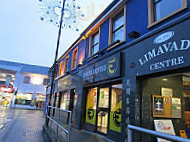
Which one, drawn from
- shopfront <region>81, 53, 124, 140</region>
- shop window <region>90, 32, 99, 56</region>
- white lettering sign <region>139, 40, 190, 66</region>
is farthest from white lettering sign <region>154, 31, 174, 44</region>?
shop window <region>90, 32, 99, 56</region>

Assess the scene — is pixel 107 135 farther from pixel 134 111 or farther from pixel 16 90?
pixel 16 90

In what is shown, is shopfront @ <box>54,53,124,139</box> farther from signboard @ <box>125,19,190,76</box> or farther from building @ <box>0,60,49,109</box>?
building @ <box>0,60,49,109</box>

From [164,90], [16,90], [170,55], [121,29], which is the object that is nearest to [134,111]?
[164,90]

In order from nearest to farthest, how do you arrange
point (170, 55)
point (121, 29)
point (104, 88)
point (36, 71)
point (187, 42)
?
point (187, 42)
point (170, 55)
point (121, 29)
point (104, 88)
point (36, 71)

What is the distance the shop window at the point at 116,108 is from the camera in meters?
5.53

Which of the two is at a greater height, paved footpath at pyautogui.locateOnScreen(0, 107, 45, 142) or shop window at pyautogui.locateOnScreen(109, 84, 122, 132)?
shop window at pyautogui.locateOnScreen(109, 84, 122, 132)

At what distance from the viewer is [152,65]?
168 inches

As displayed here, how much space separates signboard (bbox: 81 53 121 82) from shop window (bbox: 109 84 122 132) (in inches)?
23.6

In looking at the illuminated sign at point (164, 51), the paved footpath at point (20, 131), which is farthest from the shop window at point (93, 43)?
the paved footpath at point (20, 131)

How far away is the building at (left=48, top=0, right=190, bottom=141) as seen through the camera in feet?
12.7

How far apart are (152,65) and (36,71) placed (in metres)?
28.4

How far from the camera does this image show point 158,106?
15.7 ft

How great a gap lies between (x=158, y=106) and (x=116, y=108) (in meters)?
1.62

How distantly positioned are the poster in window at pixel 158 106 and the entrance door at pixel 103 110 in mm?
2204
